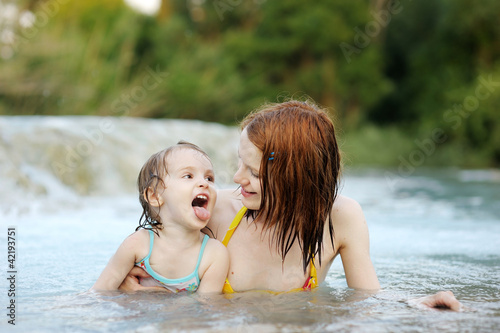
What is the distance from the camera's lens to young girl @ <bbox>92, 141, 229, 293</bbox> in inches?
95.8

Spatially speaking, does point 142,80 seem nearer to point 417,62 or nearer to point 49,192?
point 49,192

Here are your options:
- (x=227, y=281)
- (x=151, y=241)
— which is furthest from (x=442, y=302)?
(x=151, y=241)

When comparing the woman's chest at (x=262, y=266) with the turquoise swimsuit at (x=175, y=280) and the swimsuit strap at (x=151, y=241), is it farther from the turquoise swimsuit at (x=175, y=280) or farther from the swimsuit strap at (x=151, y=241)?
the swimsuit strap at (x=151, y=241)

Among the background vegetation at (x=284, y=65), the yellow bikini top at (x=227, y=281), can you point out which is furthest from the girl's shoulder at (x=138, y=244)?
the background vegetation at (x=284, y=65)

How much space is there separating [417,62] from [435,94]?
1.84m

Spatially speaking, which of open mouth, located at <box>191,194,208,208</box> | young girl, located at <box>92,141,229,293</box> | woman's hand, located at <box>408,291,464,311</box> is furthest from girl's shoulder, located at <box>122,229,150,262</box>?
woman's hand, located at <box>408,291,464,311</box>

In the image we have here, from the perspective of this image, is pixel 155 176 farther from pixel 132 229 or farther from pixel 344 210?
pixel 132 229

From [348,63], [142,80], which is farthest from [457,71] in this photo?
[142,80]

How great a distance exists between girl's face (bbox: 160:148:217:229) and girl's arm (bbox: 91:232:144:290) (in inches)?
6.8

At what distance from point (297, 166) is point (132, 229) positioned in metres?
2.72

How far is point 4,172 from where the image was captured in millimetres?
5781

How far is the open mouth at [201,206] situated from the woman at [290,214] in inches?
6.4

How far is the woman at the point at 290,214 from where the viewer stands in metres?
2.29

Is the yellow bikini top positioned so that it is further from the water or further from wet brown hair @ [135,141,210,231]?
wet brown hair @ [135,141,210,231]
